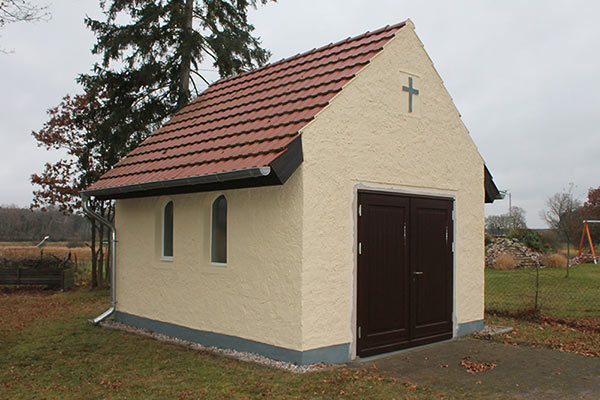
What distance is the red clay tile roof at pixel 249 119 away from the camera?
27.6 feet

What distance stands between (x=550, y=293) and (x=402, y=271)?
10.1 metres

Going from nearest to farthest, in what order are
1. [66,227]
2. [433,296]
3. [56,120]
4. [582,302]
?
[433,296]
[582,302]
[56,120]
[66,227]

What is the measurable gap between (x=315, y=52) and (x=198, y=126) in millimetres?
2741

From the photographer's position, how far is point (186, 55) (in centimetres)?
1650

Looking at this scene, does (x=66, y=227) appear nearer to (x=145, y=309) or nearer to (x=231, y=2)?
(x=231, y=2)

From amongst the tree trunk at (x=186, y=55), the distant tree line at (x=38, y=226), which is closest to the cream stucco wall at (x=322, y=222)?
the tree trunk at (x=186, y=55)

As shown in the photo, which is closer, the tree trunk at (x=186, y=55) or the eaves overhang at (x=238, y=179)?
the eaves overhang at (x=238, y=179)

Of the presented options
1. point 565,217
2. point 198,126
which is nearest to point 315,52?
point 198,126

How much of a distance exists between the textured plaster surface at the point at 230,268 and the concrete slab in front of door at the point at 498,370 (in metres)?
1.48

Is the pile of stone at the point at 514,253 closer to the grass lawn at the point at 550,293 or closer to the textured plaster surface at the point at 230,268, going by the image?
the grass lawn at the point at 550,293

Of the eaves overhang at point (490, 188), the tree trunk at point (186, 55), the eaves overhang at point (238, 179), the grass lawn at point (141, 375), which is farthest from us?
the tree trunk at point (186, 55)

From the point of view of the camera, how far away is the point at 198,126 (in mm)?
11125

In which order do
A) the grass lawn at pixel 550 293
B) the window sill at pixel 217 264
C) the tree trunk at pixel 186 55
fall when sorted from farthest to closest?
1. the tree trunk at pixel 186 55
2. the grass lawn at pixel 550 293
3. the window sill at pixel 217 264

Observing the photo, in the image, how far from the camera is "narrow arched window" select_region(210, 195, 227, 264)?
9391 mm
